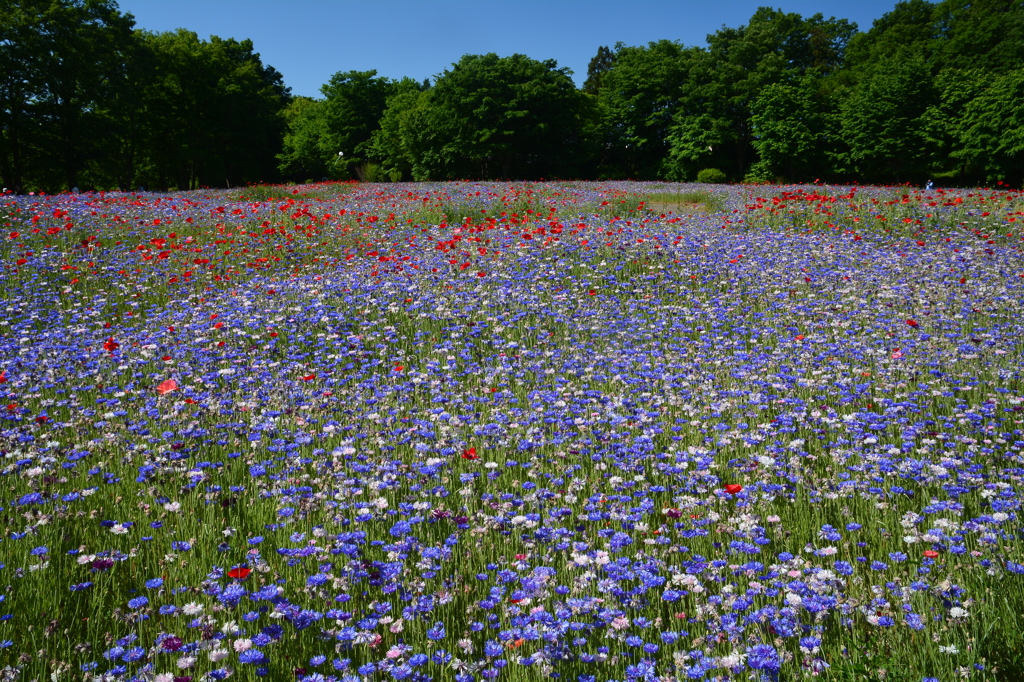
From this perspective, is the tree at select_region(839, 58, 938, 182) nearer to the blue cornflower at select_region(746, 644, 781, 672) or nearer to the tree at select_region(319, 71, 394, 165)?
the tree at select_region(319, 71, 394, 165)

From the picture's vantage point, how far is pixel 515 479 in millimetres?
3627

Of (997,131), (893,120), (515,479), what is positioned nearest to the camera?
(515,479)

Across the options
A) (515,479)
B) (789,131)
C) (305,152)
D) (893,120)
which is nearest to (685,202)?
(515,479)

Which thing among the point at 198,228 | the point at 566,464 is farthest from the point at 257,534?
the point at 198,228

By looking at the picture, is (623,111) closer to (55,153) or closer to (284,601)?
Result: (55,153)

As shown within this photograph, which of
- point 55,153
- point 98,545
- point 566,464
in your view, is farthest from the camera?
point 55,153

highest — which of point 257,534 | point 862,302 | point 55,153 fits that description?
point 55,153

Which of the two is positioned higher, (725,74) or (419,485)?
(725,74)

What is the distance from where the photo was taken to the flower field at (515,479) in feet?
7.47

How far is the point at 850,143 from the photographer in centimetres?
4597

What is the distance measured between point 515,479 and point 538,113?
49.2 metres

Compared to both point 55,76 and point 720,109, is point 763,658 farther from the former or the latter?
point 720,109

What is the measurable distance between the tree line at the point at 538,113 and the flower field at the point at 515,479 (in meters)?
35.9

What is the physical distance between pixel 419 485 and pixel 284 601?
1.19m
